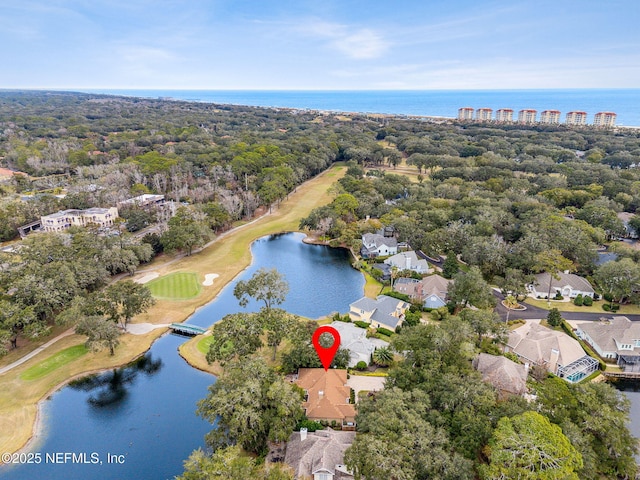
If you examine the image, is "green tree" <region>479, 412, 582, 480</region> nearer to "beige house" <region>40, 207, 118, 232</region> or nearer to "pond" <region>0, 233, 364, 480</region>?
"pond" <region>0, 233, 364, 480</region>

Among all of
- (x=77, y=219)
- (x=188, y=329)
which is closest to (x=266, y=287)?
(x=188, y=329)

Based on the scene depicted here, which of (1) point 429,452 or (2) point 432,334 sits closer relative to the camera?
(1) point 429,452

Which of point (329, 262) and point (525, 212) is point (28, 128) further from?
point (525, 212)

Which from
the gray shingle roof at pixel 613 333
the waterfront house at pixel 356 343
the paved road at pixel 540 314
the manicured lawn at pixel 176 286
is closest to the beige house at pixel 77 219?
the manicured lawn at pixel 176 286

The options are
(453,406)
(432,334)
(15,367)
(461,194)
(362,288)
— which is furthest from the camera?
(461,194)

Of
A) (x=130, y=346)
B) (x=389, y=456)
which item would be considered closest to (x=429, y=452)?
(x=389, y=456)

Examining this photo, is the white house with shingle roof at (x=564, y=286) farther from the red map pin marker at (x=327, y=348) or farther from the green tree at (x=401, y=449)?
the green tree at (x=401, y=449)

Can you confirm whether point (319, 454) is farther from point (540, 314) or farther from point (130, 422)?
point (540, 314)

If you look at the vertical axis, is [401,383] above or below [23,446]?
above
